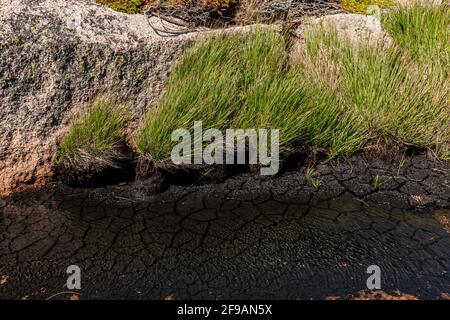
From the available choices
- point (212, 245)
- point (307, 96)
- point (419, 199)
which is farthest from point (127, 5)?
point (419, 199)

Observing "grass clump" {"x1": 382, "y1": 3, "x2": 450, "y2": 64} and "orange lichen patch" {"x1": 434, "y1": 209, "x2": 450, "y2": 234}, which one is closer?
"orange lichen patch" {"x1": 434, "y1": 209, "x2": 450, "y2": 234}

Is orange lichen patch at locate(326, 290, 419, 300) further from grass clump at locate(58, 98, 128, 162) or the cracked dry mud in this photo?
grass clump at locate(58, 98, 128, 162)

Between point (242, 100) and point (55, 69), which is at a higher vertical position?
point (55, 69)

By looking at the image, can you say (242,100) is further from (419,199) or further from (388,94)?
(419,199)

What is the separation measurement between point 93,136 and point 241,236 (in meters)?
1.35

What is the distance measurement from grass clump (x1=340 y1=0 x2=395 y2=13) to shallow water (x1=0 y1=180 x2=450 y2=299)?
7.18 ft

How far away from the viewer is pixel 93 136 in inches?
140

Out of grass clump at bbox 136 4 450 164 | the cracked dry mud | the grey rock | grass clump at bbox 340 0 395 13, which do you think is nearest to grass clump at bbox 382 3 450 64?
grass clump at bbox 136 4 450 164

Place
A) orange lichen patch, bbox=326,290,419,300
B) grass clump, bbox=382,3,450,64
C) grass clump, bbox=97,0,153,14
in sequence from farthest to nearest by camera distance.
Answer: grass clump, bbox=382,3,450,64 < grass clump, bbox=97,0,153,14 < orange lichen patch, bbox=326,290,419,300

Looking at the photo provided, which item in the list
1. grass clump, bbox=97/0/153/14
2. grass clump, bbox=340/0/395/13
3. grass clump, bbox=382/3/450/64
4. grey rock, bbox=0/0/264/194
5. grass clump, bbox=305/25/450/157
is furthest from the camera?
grass clump, bbox=340/0/395/13

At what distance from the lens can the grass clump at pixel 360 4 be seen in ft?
15.8

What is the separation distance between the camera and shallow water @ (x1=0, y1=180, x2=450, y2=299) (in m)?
2.80

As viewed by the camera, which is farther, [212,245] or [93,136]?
[93,136]
